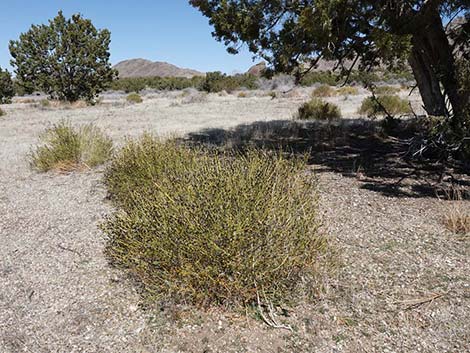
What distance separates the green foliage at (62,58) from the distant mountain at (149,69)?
106570mm

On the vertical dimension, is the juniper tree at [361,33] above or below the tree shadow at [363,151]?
above

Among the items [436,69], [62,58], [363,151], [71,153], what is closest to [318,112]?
[363,151]

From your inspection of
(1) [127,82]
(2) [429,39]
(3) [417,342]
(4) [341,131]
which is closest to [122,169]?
(3) [417,342]

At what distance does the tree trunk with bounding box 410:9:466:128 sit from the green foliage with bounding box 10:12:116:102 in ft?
77.7

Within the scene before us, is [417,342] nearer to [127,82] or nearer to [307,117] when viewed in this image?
[307,117]

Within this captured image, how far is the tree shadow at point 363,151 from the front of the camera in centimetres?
637

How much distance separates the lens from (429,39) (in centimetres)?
696

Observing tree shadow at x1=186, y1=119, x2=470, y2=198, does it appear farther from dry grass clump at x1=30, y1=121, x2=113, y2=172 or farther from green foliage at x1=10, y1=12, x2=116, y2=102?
green foliage at x1=10, y1=12, x2=116, y2=102

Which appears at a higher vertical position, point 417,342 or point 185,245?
point 185,245

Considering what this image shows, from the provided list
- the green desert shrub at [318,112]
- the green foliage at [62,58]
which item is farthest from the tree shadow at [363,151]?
the green foliage at [62,58]

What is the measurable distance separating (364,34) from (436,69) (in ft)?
4.53

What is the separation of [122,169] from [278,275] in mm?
3566

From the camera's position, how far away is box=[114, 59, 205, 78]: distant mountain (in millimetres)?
136125

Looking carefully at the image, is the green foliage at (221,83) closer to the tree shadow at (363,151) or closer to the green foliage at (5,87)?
the green foliage at (5,87)
